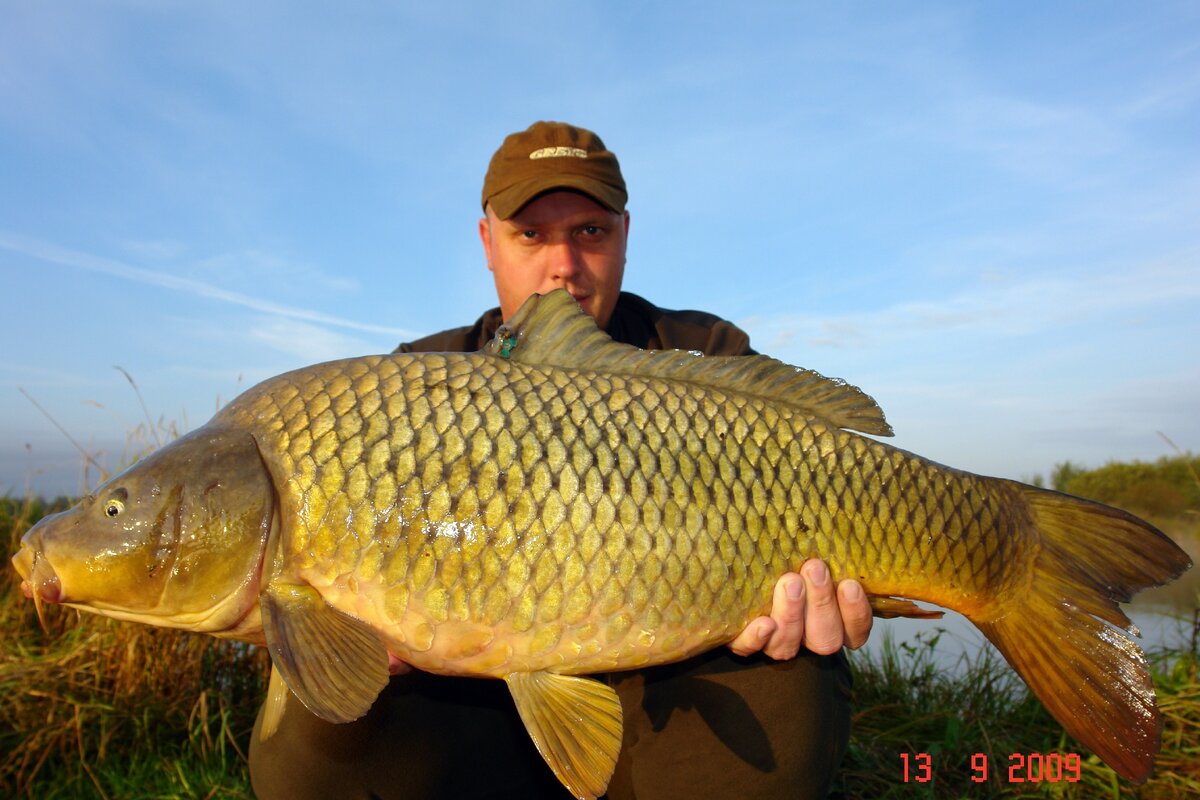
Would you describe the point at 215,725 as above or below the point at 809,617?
below

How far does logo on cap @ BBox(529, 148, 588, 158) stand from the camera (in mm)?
2570

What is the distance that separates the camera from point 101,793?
2.38m

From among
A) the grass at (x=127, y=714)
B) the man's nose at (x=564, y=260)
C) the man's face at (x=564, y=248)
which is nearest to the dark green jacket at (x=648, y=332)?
the man's face at (x=564, y=248)

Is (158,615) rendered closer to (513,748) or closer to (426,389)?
(426,389)

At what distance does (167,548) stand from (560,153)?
5.58 ft

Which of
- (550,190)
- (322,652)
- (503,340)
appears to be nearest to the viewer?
(322,652)

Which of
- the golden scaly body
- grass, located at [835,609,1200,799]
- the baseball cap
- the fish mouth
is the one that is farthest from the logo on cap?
grass, located at [835,609,1200,799]

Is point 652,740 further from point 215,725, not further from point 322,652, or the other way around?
point 215,725

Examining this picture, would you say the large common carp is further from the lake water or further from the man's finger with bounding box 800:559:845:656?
the lake water

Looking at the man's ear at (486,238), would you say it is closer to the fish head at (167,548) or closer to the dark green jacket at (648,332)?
the dark green jacket at (648,332)

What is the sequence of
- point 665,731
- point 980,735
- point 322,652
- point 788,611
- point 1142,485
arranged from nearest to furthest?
point 322,652 < point 788,611 < point 665,731 < point 980,735 < point 1142,485

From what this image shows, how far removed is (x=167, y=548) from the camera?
1.38 metres

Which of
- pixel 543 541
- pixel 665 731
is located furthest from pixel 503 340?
pixel 665 731

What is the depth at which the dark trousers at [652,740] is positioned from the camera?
67.0 inches
